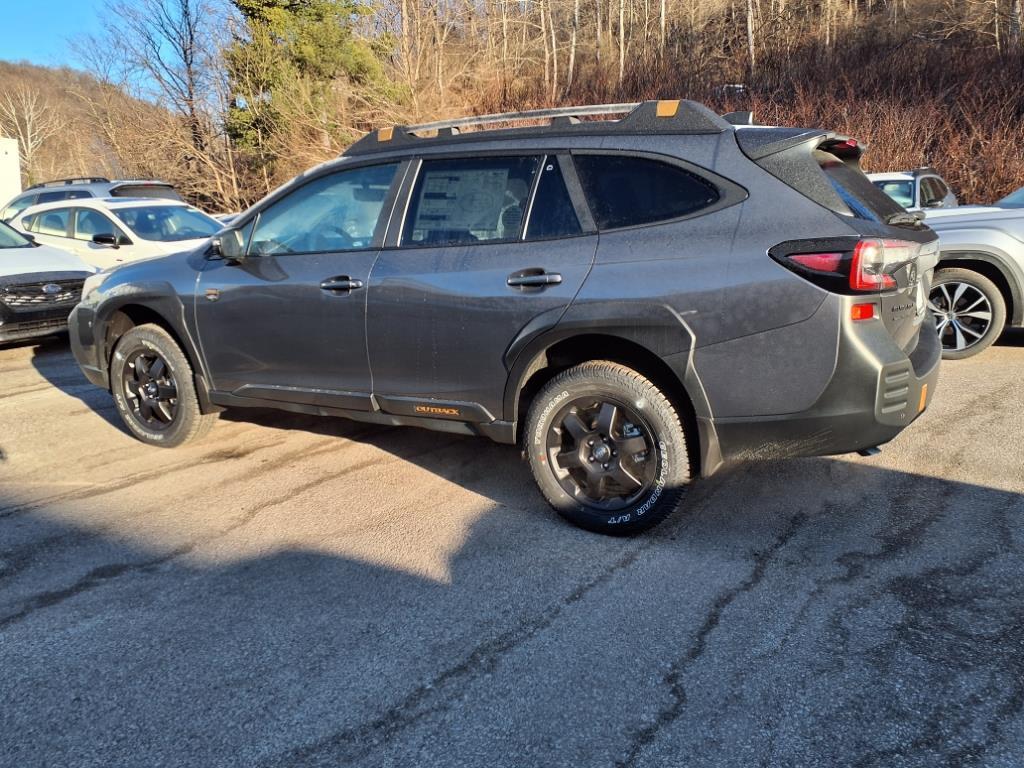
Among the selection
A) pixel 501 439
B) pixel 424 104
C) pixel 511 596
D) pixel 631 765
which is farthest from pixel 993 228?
pixel 424 104

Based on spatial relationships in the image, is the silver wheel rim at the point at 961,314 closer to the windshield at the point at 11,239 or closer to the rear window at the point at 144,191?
the windshield at the point at 11,239

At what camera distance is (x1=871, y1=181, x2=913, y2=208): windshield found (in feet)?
31.4

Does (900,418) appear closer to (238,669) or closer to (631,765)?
(631,765)

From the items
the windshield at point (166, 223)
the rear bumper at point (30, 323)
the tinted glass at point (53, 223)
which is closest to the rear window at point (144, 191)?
the tinted glass at point (53, 223)

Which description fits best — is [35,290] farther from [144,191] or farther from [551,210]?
[144,191]

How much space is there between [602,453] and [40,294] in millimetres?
7425

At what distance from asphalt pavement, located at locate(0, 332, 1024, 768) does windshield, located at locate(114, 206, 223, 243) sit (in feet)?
20.8

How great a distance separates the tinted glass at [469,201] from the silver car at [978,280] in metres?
4.73

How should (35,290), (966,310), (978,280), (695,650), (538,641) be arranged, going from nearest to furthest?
(695,650)
(538,641)
(978,280)
(966,310)
(35,290)

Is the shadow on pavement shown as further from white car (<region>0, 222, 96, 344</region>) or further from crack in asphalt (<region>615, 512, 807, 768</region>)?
white car (<region>0, 222, 96, 344</region>)

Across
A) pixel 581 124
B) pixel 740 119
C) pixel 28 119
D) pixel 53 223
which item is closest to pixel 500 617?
pixel 581 124

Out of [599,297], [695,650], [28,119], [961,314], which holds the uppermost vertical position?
[28,119]

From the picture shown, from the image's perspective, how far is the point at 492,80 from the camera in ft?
92.5

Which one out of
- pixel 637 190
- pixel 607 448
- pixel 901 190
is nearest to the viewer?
pixel 637 190
